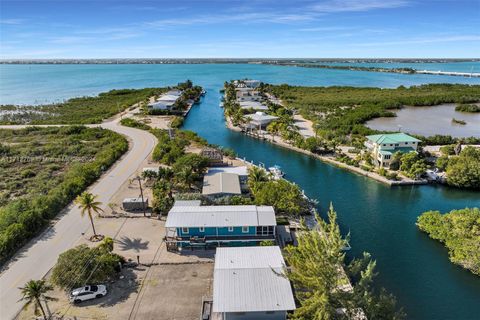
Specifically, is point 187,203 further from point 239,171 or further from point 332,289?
point 332,289

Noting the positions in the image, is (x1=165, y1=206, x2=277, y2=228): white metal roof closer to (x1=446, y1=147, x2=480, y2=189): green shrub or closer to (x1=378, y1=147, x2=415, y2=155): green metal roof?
(x1=378, y1=147, x2=415, y2=155): green metal roof

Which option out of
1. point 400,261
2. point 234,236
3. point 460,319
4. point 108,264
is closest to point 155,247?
point 108,264

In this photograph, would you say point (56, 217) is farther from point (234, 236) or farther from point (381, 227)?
point (381, 227)

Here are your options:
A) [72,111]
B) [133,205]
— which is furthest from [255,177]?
[72,111]

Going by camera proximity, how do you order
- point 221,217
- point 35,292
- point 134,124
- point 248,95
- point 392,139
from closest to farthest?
1. point 35,292
2. point 221,217
3. point 392,139
4. point 134,124
5. point 248,95

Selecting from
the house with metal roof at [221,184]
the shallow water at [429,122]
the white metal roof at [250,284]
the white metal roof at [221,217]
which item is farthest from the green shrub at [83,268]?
the shallow water at [429,122]

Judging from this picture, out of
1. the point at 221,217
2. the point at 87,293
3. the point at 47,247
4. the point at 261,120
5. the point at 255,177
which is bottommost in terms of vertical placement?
the point at 87,293

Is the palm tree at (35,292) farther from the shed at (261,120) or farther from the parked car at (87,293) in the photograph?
the shed at (261,120)

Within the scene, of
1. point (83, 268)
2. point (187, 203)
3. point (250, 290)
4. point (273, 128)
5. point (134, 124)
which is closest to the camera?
point (250, 290)
